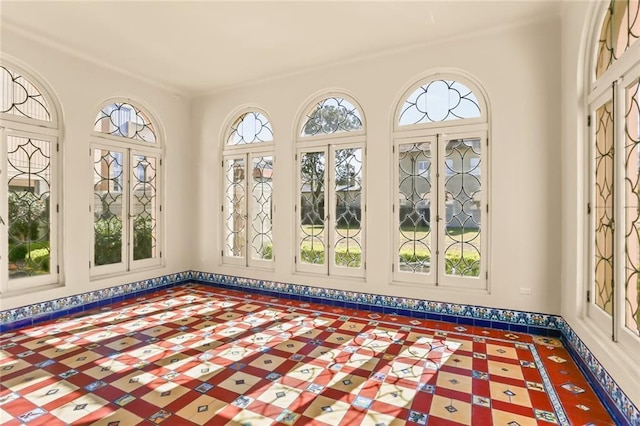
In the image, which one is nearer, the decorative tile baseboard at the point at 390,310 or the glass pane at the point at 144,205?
the decorative tile baseboard at the point at 390,310

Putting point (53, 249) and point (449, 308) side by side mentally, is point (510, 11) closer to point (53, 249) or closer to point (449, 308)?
point (449, 308)

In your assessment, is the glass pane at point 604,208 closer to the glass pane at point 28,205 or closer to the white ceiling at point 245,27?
the white ceiling at point 245,27

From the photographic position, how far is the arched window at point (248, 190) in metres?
5.24

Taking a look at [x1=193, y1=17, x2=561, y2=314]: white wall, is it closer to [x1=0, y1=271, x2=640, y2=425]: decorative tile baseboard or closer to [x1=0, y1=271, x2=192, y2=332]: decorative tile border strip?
[x1=0, y1=271, x2=640, y2=425]: decorative tile baseboard

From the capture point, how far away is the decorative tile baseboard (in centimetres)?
250

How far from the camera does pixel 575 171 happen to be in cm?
301

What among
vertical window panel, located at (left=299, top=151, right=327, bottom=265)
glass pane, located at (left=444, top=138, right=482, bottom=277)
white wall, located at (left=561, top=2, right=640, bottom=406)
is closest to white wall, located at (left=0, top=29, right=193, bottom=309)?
vertical window panel, located at (left=299, top=151, right=327, bottom=265)

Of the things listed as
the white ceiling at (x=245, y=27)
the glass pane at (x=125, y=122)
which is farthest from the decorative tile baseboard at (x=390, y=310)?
the white ceiling at (x=245, y=27)

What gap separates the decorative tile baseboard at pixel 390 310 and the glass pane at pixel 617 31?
2162 mm

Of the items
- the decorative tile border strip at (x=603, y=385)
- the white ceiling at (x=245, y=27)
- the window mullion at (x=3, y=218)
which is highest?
the white ceiling at (x=245, y=27)

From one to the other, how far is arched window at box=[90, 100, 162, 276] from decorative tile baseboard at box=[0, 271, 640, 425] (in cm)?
39

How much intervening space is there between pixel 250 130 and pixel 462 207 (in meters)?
3.32

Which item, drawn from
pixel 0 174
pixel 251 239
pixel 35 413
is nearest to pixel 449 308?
pixel 251 239

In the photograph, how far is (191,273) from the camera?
5883 millimetres
